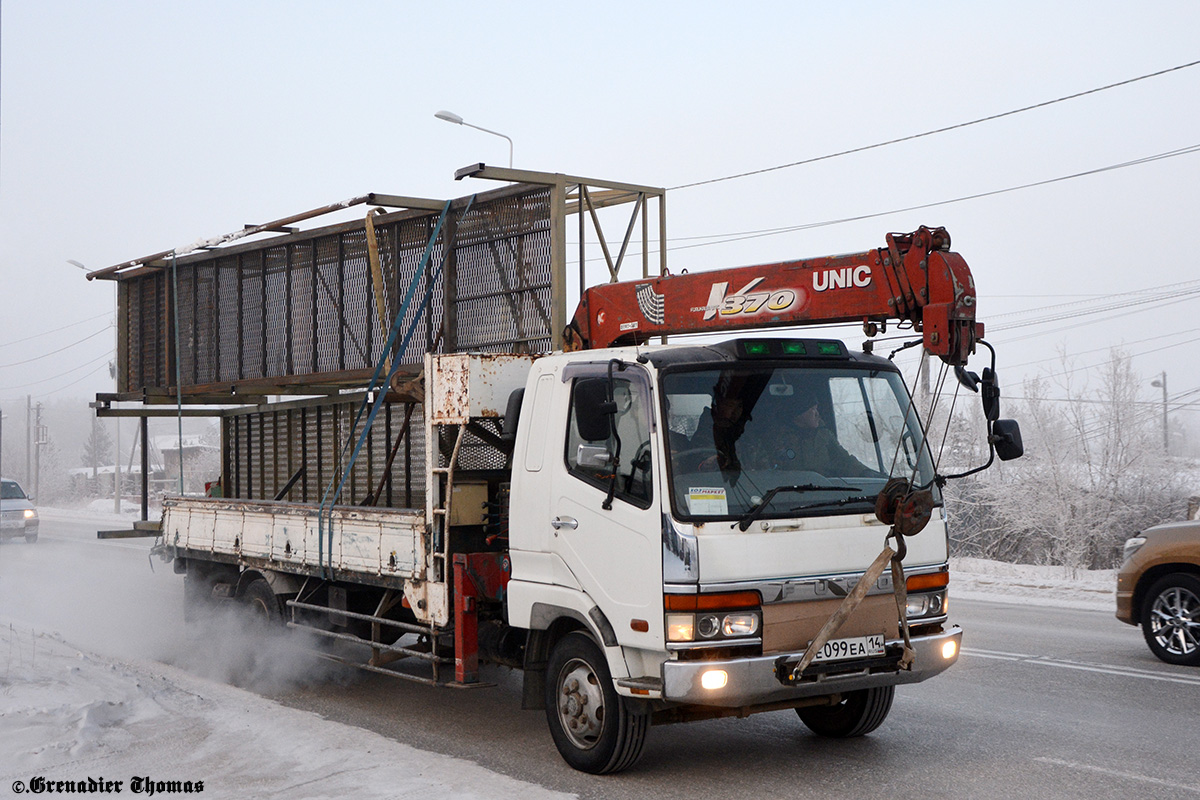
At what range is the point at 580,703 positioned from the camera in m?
6.16

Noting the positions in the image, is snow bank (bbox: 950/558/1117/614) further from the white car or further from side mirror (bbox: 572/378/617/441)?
the white car

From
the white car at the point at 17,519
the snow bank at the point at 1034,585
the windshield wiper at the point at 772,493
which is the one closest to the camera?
the windshield wiper at the point at 772,493

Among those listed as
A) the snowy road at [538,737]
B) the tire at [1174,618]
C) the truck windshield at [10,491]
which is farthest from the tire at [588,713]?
the truck windshield at [10,491]

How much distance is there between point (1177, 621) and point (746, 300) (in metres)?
5.13

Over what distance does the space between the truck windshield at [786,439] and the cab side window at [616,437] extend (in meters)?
0.18

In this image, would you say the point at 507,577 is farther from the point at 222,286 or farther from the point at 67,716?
the point at 222,286

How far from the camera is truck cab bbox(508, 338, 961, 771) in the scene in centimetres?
545

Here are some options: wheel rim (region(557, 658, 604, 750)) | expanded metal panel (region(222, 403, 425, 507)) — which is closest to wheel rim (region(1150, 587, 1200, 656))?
wheel rim (region(557, 658, 604, 750))

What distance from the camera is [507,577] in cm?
703

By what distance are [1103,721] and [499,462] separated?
14.0 ft

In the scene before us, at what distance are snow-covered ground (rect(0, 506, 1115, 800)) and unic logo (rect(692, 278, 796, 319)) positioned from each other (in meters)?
3.07

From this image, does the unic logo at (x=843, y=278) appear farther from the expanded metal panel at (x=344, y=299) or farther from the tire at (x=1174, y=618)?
the tire at (x=1174, y=618)

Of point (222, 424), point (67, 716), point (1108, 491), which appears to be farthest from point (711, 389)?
point (1108, 491)

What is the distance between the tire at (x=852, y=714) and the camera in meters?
6.68
